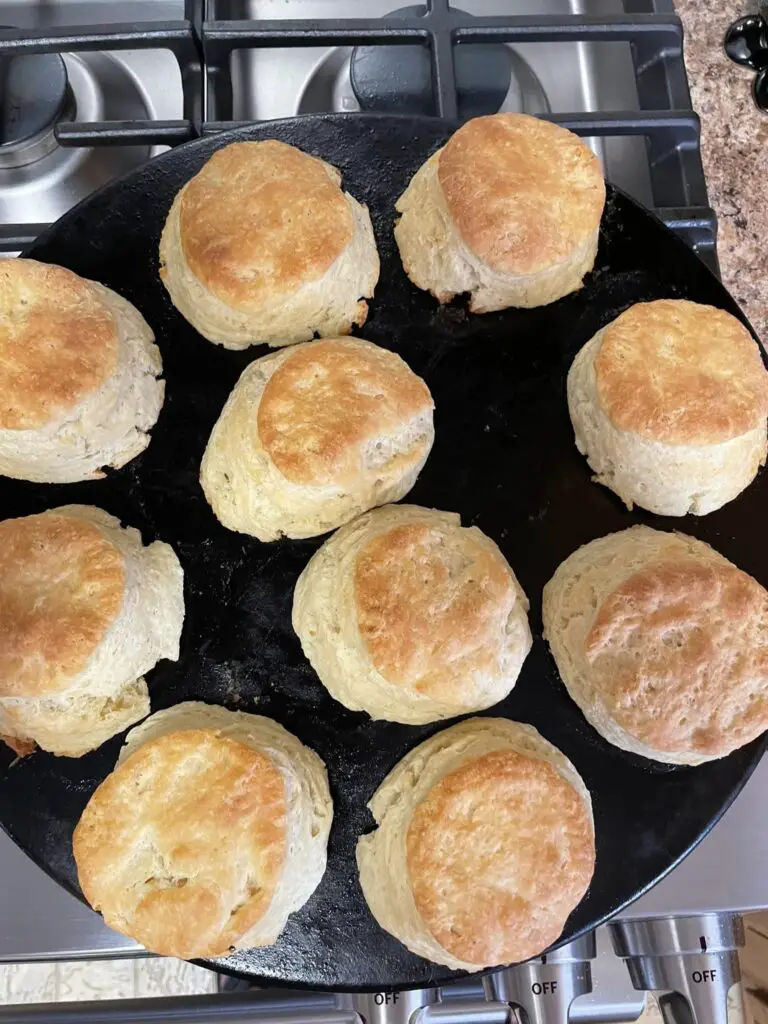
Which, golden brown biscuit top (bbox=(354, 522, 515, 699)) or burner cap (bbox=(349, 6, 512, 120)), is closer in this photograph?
golden brown biscuit top (bbox=(354, 522, 515, 699))

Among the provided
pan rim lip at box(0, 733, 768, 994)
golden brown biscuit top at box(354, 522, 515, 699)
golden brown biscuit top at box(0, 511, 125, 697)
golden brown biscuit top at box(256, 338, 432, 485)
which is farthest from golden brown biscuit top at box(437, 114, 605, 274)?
pan rim lip at box(0, 733, 768, 994)

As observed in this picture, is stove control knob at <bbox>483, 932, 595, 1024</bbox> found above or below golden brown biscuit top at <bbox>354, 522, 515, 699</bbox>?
below

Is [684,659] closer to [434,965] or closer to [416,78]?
[434,965]

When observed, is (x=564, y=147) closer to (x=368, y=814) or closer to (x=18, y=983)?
(x=368, y=814)

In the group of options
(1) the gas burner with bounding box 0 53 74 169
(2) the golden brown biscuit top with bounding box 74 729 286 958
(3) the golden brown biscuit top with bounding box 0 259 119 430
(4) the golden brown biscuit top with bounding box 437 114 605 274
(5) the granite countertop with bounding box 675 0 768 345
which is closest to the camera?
(2) the golden brown biscuit top with bounding box 74 729 286 958

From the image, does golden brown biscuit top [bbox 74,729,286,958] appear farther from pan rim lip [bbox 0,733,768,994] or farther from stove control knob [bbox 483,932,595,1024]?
stove control knob [bbox 483,932,595,1024]

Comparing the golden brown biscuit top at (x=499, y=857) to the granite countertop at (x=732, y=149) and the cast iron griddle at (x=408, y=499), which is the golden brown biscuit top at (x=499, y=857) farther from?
the granite countertop at (x=732, y=149)

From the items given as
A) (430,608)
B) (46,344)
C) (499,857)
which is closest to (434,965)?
(499,857)

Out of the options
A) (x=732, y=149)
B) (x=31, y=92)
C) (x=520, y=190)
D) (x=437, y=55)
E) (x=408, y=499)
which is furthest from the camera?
(x=732, y=149)
